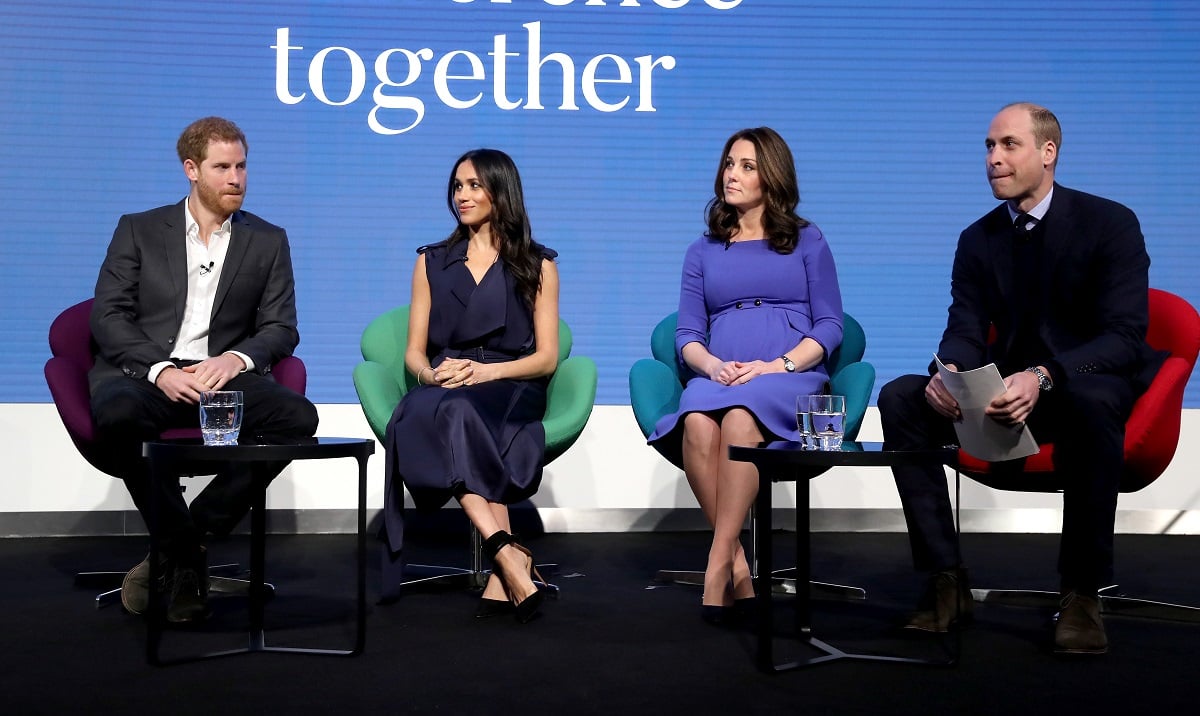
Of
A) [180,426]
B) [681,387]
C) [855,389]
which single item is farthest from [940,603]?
[180,426]

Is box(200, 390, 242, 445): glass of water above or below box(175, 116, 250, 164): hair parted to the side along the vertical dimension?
below

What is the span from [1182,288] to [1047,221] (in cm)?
196

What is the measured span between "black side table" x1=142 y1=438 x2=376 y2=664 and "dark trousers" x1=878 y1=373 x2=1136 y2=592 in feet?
3.86

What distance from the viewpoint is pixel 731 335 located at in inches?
137

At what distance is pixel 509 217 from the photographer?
3.57 m

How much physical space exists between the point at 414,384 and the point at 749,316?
A: 1.06m

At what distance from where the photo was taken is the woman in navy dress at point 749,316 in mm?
3150

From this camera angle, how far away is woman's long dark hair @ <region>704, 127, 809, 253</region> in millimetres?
3498

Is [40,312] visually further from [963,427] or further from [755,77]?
[963,427]

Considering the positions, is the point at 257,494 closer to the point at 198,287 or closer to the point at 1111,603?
the point at 198,287

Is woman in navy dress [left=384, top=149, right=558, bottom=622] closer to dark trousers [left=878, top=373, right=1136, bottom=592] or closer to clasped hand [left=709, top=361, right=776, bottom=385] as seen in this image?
clasped hand [left=709, top=361, right=776, bottom=385]

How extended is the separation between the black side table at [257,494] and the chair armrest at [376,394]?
792 millimetres

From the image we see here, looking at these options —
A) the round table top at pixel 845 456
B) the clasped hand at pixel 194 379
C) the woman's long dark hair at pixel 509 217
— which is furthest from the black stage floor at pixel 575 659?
the woman's long dark hair at pixel 509 217

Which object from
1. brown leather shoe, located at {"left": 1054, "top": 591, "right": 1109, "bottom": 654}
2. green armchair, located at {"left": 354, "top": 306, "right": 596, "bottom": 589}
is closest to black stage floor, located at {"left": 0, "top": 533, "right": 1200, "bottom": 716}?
brown leather shoe, located at {"left": 1054, "top": 591, "right": 1109, "bottom": 654}
